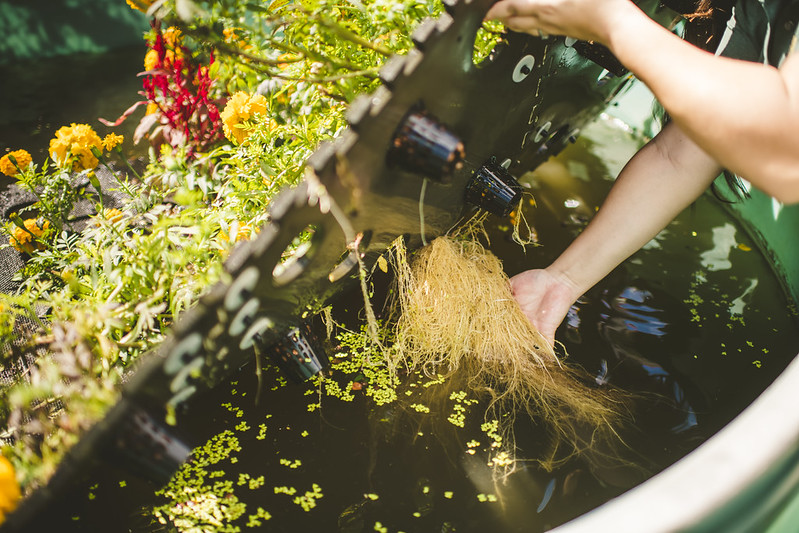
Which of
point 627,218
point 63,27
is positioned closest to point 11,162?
point 627,218

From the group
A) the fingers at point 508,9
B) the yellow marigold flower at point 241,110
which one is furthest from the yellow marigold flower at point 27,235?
the fingers at point 508,9

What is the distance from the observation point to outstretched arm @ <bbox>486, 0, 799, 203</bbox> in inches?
32.6

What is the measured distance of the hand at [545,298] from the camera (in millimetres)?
1400

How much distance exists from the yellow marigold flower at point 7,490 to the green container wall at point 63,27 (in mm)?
2715

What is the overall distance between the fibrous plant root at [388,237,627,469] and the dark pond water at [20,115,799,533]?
0.18 ft

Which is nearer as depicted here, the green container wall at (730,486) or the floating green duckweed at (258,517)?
the green container wall at (730,486)

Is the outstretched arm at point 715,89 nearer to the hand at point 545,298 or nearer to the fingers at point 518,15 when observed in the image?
the fingers at point 518,15

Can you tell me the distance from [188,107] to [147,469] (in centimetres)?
126

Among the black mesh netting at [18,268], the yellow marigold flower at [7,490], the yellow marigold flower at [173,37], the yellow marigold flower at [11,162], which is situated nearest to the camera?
the yellow marigold flower at [7,490]

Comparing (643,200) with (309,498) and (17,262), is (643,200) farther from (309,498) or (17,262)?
(17,262)

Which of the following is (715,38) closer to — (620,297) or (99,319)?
(620,297)

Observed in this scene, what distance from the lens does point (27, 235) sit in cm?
145

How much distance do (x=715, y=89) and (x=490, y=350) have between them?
797mm

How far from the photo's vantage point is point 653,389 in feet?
4.34
